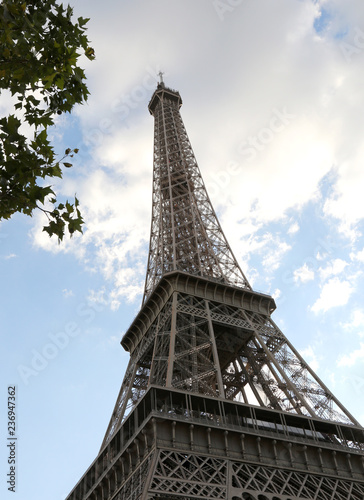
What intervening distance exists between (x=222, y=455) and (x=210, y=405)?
2.57 m

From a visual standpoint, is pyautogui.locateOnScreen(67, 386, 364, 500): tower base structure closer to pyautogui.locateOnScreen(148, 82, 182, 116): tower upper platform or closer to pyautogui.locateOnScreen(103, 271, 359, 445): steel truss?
pyautogui.locateOnScreen(103, 271, 359, 445): steel truss

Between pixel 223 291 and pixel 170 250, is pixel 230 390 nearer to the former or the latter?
pixel 223 291

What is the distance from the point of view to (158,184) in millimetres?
51906

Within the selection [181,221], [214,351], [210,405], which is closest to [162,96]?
[181,221]

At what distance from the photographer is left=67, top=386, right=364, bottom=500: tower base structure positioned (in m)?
22.0

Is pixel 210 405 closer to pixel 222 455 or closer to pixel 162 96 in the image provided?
pixel 222 455

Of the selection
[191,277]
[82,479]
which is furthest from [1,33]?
[191,277]

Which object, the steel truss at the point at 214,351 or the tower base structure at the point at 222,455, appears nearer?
the tower base structure at the point at 222,455

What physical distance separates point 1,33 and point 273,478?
892 inches

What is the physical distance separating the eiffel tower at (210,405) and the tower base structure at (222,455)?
6cm

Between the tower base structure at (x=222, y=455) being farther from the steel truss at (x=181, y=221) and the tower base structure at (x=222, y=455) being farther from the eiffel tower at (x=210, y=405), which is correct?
the steel truss at (x=181, y=221)

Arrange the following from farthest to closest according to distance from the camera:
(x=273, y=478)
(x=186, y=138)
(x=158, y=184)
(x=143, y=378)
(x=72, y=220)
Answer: (x=186, y=138) < (x=158, y=184) < (x=143, y=378) < (x=273, y=478) < (x=72, y=220)

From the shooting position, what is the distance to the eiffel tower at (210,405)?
75.7ft

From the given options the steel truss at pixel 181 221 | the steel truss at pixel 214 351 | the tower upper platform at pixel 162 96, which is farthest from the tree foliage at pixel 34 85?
the tower upper platform at pixel 162 96
